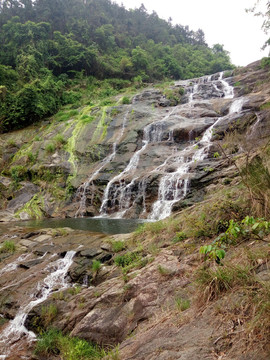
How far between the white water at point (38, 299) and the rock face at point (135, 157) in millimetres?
5896

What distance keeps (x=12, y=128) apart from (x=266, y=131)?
23536 millimetres

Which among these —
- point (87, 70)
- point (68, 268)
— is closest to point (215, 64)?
point (87, 70)

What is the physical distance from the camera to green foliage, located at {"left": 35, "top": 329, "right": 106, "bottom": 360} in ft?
11.1

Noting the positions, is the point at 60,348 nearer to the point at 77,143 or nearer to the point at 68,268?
the point at 68,268

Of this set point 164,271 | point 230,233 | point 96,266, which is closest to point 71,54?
point 96,266

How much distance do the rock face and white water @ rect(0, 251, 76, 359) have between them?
5896 millimetres

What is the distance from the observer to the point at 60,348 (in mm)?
3809

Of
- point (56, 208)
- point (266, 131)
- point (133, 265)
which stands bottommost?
point (56, 208)

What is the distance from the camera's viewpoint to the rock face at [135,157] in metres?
12.7

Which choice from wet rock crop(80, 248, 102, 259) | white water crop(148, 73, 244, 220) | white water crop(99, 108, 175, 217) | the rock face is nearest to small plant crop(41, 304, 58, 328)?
wet rock crop(80, 248, 102, 259)

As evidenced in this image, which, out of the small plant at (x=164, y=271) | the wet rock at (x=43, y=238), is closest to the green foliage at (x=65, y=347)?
the small plant at (x=164, y=271)

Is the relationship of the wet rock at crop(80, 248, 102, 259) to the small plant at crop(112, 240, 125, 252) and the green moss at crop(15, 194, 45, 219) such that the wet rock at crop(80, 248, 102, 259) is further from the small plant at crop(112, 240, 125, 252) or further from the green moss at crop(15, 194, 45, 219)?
the green moss at crop(15, 194, 45, 219)

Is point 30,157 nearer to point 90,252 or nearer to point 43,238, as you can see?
point 43,238

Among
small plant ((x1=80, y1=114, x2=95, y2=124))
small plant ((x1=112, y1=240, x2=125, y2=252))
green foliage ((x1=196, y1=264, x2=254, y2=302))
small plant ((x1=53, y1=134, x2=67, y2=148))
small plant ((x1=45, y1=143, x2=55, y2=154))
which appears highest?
small plant ((x1=80, y1=114, x2=95, y2=124))
